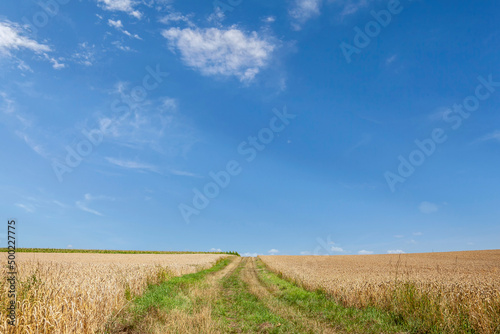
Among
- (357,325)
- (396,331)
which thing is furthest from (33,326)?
(396,331)

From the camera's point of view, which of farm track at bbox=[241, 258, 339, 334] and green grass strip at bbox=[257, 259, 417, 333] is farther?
green grass strip at bbox=[257, 259, 417, 333]

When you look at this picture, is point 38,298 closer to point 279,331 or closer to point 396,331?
point 279,331

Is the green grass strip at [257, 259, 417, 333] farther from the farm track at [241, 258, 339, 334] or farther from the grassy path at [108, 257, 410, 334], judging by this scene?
the farm track at [241, 258, 339, 334]

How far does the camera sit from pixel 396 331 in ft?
32.9

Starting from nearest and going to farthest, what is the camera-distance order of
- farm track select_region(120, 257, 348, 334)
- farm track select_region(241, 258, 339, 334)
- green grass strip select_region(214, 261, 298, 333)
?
1. farm track select_region(120, 257, 348, 334)
2. farm track select_region(241, 258, 339, 334)
3. green grass strip select_region(214, 261, 298, 333)

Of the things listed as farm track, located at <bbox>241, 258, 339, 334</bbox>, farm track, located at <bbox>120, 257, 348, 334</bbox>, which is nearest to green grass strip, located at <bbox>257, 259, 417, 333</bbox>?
farm track, located at <bbox>241, 258, 339, 334</bbox>

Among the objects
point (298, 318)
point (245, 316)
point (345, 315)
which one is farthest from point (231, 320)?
point (345, 315)

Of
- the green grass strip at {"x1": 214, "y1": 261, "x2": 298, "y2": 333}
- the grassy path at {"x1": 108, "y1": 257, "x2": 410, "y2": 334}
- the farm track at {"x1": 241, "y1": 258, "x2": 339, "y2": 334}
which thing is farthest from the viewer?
the green grass strip at {"x1": 214, "y1": 261, "x2": 298, "y2": 333}

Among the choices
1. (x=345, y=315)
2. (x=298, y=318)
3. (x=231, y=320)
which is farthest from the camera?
(x=345, y=315)

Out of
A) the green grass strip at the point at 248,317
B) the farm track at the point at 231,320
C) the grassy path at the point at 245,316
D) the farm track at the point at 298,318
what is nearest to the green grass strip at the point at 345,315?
the grassy path at the point at 245,316

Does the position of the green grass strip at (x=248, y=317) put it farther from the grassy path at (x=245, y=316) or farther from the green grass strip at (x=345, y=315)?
the green grass strip at (x=345, y=315)

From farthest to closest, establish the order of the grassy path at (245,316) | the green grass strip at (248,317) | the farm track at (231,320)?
the green grass strip at (248,317) < the grassy path at (245,316) < the farm track at (231,320)

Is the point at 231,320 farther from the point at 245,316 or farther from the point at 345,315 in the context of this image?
the point at 345,315

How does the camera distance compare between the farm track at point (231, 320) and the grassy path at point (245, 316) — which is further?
the grassy path at point (245, 316)
